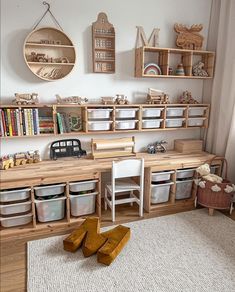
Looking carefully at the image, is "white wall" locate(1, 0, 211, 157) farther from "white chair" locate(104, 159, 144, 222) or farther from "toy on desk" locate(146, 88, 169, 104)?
"white chair" locate(104, 159, 144, 222)

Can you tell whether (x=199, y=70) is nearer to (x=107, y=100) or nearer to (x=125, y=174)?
(x=107, y=100)

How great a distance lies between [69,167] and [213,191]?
163 centimetres

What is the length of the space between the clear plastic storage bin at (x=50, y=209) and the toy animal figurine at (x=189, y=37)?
2359 millimetres

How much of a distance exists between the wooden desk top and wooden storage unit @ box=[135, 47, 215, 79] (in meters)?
1.02

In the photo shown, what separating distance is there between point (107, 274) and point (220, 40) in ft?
9.62

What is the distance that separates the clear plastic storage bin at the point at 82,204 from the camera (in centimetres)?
253

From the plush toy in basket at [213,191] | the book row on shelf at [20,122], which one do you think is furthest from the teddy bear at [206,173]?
the book row on shelf at [20,122]

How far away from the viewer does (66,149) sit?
→ 9.17 feet

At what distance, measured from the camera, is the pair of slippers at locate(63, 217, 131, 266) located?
1981mm

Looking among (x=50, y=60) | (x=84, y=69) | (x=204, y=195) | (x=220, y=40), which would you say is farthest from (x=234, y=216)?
(x=50, y=60)

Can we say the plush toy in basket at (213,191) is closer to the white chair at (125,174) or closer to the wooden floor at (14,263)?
the white chair at (125,174)

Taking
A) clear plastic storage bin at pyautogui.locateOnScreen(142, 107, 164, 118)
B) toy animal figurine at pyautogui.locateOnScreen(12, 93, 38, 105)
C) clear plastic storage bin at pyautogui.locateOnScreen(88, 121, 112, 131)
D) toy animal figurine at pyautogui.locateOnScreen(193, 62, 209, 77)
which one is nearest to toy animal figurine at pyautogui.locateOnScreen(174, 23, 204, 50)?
toy animal figurine at pyautogui.locateOnScreen(193, 62, 209, 77)

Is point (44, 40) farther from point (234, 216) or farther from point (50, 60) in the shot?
point (234, 216)

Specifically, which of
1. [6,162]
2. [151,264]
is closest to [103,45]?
[6,162]
